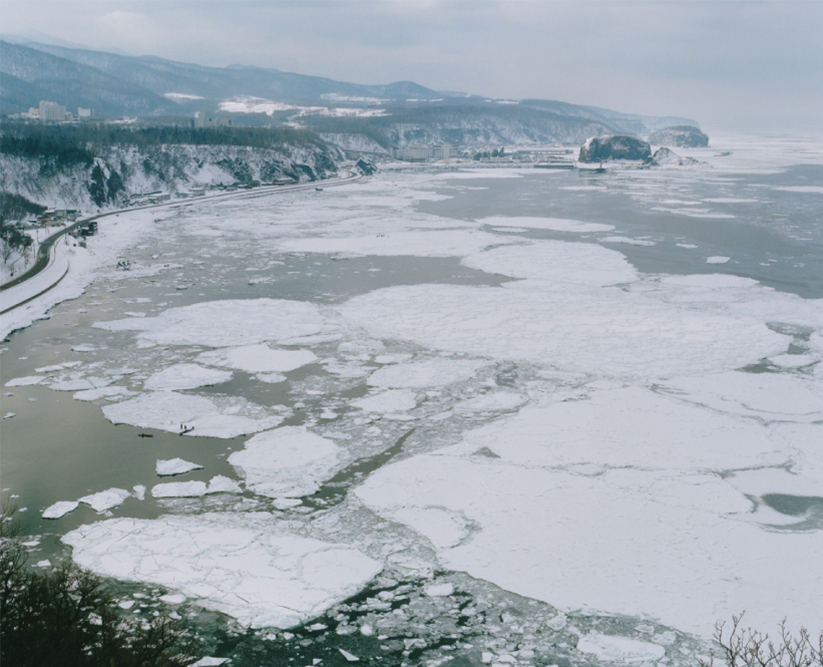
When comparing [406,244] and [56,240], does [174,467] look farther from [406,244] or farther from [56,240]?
[56,240]

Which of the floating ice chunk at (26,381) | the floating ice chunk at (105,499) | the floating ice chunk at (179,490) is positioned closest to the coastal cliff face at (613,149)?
the floating ice chunk at (26,381)

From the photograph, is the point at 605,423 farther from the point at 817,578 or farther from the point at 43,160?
the point at 43,160

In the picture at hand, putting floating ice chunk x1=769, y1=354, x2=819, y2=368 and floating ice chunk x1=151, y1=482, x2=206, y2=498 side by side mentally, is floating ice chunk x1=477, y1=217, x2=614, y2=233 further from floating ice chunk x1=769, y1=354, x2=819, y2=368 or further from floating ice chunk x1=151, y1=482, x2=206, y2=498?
floating ice chunk x1=151, y1=482, x2=206, y2=498

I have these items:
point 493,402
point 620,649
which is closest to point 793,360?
point 493,402

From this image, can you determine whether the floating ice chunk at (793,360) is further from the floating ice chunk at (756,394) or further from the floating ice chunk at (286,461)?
the floating ice chunk at (286,461)

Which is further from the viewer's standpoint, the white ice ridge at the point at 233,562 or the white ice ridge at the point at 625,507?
the white ice ridge at the point at 625,507

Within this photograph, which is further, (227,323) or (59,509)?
(227,323)
